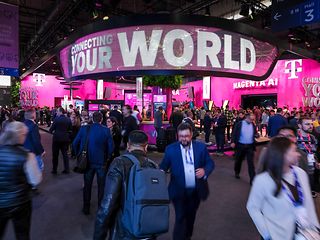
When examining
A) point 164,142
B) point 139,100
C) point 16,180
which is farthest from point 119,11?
point 16,180

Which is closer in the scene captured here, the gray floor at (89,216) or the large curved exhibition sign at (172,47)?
the gray floor at (89,216)

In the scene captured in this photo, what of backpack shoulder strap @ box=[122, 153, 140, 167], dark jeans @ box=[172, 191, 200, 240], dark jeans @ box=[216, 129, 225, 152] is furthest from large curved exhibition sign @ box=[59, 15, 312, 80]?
backpack shoulder strap @ box=[122, 153, 140, 167]

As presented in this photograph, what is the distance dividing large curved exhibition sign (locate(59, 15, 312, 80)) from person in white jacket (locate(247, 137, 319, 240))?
19.6 feet

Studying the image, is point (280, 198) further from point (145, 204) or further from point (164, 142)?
point (164, 142)

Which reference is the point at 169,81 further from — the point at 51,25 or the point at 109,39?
the point at 51,25

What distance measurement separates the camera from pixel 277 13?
818 centimetres

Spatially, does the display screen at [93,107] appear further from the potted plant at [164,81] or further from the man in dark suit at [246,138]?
the man in dark suit at [246,138]

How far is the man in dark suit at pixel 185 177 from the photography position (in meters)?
2.95

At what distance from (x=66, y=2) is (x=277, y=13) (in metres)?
10.5

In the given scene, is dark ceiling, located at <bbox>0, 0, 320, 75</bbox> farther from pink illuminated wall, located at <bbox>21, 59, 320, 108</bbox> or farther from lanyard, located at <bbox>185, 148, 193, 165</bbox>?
lanyard, located at <bbox>185, 148, 193, 165</bbox>

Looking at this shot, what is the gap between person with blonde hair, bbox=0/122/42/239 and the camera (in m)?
2.41

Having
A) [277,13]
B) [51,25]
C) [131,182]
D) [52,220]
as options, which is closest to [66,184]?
[52,220]

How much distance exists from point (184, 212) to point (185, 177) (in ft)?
1.13

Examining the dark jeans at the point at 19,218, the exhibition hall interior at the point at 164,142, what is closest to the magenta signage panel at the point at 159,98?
the exhibition hall interior at the point at 164,142
